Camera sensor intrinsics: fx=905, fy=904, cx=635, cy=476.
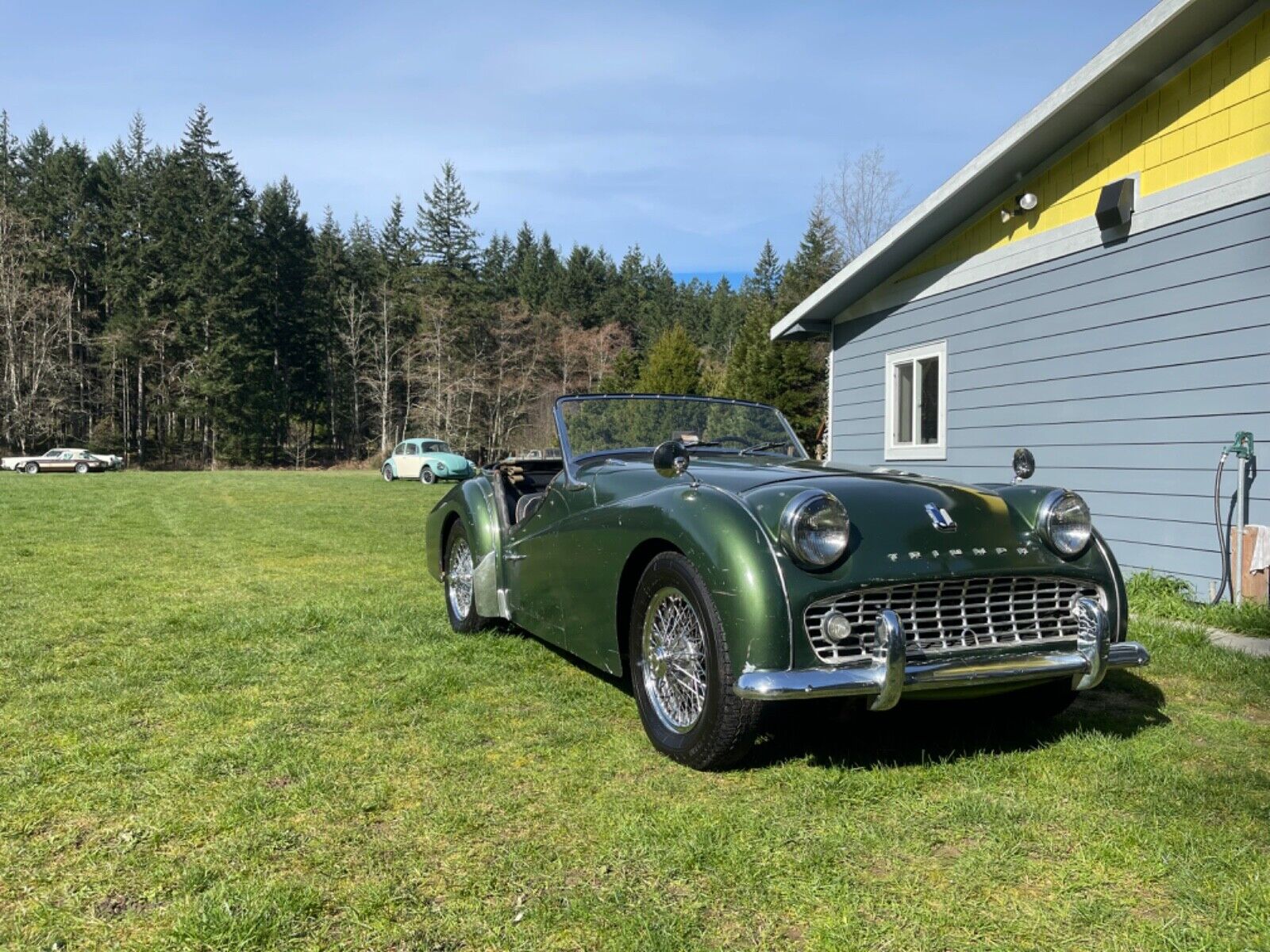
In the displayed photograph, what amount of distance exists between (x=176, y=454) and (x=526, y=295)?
960 inches

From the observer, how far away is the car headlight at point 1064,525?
10.6ft

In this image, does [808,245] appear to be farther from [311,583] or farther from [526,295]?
[311,583]

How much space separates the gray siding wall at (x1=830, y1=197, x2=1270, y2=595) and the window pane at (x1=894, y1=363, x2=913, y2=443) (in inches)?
30.5

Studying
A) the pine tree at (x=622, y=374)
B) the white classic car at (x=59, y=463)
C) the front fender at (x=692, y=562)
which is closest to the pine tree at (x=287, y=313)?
the white classic car at (x=59, y=463)

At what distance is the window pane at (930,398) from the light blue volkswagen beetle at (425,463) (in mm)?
19992

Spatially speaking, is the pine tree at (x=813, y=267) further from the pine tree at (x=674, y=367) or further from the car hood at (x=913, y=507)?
the car hood at (x=913, y=507)

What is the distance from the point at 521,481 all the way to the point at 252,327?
1898 inches

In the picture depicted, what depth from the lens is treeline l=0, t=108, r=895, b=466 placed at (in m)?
42.5

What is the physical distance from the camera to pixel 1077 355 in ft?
25.0

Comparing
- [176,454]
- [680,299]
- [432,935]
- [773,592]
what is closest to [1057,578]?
[773,592]

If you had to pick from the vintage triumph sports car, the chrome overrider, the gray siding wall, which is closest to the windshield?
the vintage triumph sports car

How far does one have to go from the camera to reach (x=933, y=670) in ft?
9.36

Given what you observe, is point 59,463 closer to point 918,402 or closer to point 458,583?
point 918,402

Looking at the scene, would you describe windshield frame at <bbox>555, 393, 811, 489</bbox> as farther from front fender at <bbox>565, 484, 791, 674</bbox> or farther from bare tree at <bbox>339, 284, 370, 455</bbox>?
bare tree at <bbox>339, 284, 370, 455</bbox>
